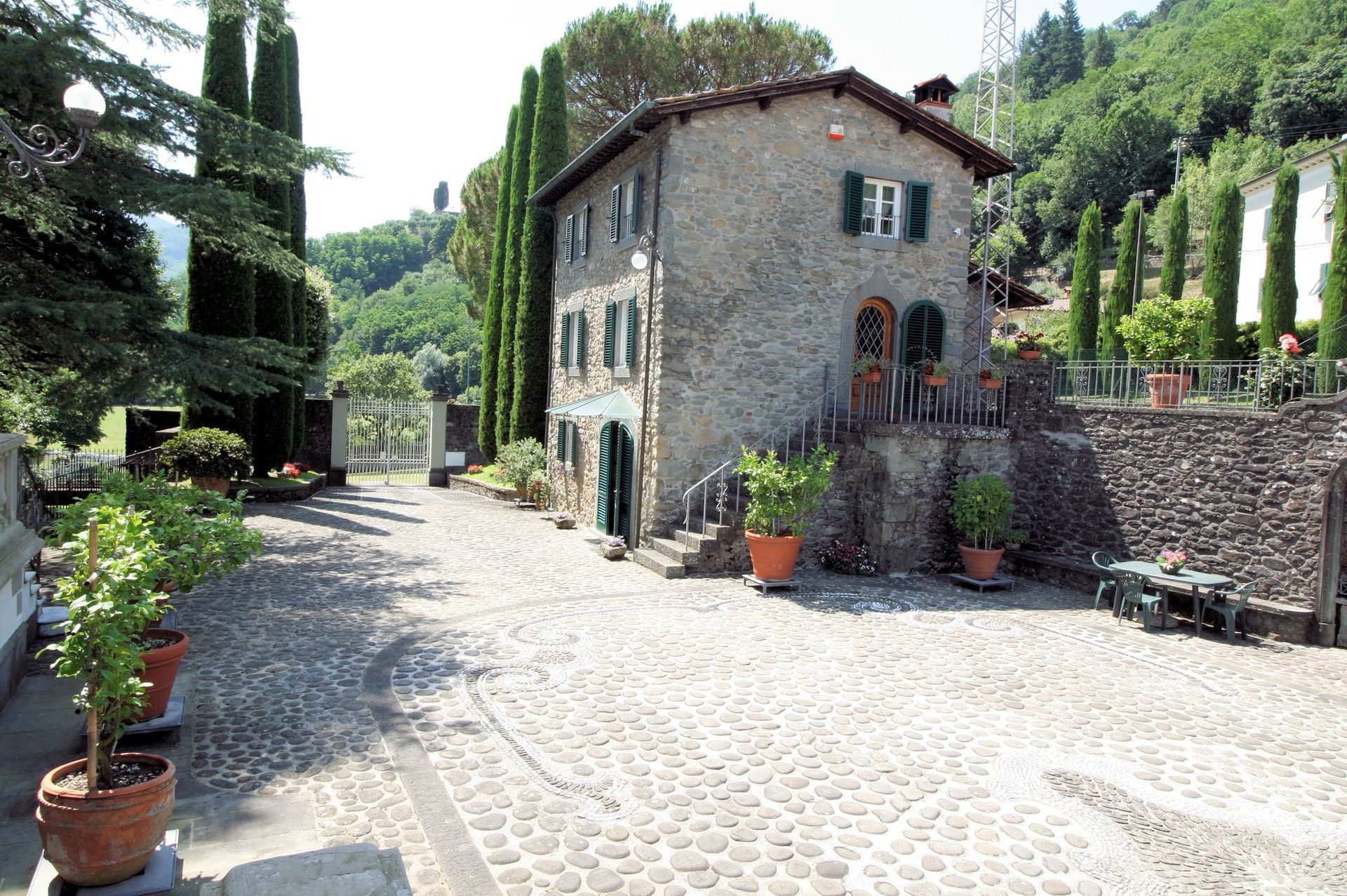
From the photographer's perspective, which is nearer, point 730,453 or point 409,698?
point 409,698

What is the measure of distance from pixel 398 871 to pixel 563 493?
1446cm

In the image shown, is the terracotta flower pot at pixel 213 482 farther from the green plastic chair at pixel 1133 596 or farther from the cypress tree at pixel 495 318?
the green plastic chair at pixel 1133 596

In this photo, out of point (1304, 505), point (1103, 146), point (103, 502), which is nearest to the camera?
point (103, 502)

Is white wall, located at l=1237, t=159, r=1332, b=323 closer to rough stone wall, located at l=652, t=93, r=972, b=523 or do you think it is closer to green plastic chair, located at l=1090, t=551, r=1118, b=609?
rough stone wall, located at l=652, t=93, r=972, b=523

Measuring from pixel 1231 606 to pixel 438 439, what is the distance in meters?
19.9

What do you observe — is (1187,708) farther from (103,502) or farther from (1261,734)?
(103,502)

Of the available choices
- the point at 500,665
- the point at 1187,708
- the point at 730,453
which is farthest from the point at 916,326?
the point at 500,665

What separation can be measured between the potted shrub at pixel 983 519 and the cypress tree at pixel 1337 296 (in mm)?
13374

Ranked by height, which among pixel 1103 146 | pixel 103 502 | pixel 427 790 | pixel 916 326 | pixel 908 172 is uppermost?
pixel 1103 146

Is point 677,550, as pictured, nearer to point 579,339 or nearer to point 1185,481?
point 579,339

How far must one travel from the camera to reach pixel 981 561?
12.1 m

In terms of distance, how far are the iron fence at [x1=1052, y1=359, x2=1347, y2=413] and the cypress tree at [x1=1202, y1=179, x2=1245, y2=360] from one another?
508 inches

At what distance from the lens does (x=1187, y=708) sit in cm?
737

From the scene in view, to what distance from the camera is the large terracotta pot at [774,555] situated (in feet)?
37.2
